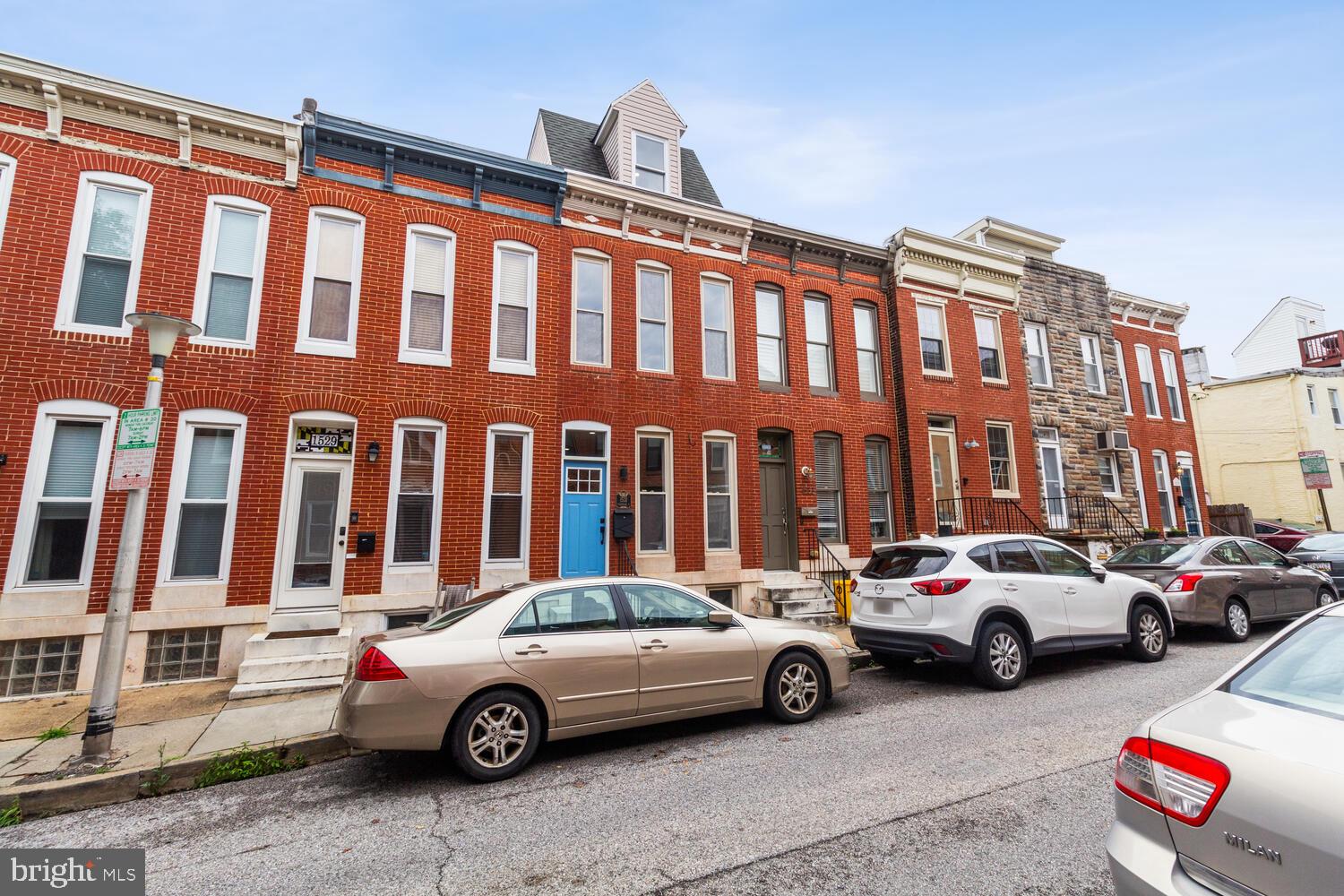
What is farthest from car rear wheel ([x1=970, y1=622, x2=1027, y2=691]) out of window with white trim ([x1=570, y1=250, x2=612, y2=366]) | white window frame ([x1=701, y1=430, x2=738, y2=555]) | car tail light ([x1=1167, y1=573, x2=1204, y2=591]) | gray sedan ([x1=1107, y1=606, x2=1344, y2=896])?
window with white trim ([x1=570, y1=250, x2=612, y2=366])

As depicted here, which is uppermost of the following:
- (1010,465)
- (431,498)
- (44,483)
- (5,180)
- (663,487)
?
(5,180)

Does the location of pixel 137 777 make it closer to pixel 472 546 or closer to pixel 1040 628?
pixel 472 546

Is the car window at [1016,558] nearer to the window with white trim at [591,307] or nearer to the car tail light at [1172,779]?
the car tail light at [1172,779]

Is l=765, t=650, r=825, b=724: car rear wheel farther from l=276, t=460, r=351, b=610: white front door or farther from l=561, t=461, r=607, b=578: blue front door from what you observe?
l=276, t=460, r=351, b=610: white front door

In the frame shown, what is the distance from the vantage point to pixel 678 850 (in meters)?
3.63

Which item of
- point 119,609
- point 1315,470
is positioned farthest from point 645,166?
point 1315,470

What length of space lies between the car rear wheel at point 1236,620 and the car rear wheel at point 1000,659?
450cm

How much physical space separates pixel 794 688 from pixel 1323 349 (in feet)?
118

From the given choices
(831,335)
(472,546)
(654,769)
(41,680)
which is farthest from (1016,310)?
(41,680)

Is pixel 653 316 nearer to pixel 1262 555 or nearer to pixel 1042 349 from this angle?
pixel 1262 555

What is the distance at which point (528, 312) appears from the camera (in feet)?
35.8

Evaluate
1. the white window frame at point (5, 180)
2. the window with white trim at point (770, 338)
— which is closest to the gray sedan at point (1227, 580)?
the window with white trim at point (770, 338)

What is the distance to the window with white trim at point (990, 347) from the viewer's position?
1572 cm

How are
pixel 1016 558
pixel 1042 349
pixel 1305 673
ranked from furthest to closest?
pixel 1042 349 → pixel 1016 558 → pixel 1305 673
